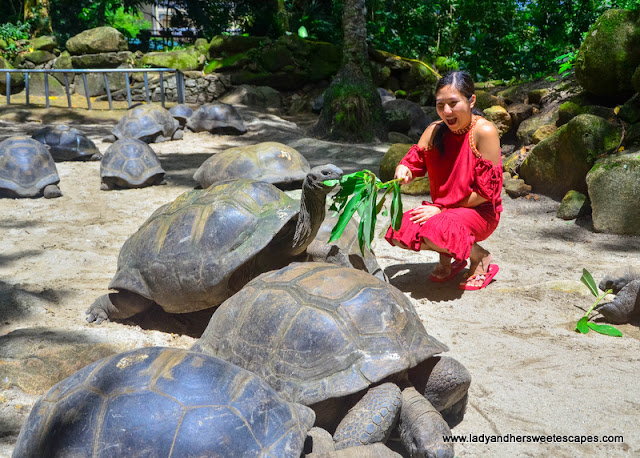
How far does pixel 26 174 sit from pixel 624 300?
20.8 ft

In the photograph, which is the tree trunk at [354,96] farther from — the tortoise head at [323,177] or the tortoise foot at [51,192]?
the tortoise head at [323,177]

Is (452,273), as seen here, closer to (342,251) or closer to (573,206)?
(342,251)

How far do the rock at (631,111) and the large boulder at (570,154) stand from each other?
188mm

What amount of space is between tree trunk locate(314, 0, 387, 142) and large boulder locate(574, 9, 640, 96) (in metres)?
3.98

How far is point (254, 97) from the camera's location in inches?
552

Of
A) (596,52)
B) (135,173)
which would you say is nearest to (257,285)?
(135,173)

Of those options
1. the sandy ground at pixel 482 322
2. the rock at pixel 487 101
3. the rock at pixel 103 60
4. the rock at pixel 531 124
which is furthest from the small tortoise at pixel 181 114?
the rock at pixel 531 124

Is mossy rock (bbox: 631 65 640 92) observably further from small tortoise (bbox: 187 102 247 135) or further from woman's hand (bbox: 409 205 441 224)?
small tortoise (bbox: 187 102 247 135)

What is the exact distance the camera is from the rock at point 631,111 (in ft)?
20.2

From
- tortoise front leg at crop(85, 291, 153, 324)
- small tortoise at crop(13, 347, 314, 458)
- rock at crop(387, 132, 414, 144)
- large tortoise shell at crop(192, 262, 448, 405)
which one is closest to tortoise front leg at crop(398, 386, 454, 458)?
large tortoise shell at crop(192, 262, 448, 405)

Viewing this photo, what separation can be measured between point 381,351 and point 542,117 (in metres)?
6.43

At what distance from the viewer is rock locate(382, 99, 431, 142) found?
1107cm

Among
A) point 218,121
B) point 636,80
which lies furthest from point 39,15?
point 636,80

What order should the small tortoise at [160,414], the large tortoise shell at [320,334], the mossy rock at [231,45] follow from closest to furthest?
the small tortoise at [160,414] < the large tortoise shell at [320,334] < the mossy rock at [231,45]
